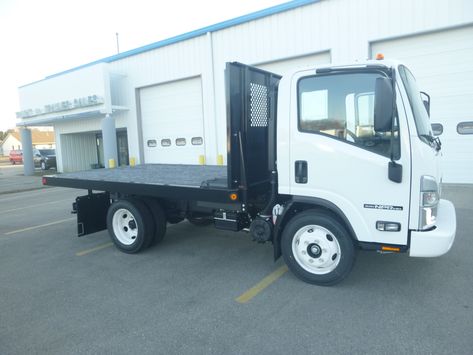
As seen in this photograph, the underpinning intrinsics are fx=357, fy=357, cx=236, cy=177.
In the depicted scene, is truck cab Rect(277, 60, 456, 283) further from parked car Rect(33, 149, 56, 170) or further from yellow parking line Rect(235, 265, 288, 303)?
parked car Rect(33, 149, 56, 170)

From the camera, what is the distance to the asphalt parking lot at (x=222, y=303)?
10.2 feet

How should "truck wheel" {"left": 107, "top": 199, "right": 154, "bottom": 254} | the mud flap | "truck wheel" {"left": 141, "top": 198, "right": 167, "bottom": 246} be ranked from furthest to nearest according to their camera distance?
the mud flap
"truck wheel" {"left": 141, "top": 198, "right": 167, "bottom": 246}
"truck wheel" {"left": 107, "top": 199, "right": 154, "bottom": 254}

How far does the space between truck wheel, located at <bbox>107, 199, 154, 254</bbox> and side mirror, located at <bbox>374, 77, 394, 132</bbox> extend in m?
3.64

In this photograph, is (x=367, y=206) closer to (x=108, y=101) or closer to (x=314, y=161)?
(x=314, y=161)

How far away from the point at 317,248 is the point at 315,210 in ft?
1.43

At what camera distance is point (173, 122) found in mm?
16281

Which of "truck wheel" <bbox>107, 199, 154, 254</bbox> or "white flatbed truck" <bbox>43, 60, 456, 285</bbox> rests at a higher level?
"white flatbed truck" <bbox>43, 60, 456, 285</bbox>

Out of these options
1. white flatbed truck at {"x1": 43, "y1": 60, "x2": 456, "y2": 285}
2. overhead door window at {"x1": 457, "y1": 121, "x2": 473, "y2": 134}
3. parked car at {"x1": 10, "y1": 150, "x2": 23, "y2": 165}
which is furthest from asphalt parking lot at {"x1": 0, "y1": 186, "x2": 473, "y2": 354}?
parked car at {"x1": 10, "y1": 150, "x2": 23, "y2": 165}

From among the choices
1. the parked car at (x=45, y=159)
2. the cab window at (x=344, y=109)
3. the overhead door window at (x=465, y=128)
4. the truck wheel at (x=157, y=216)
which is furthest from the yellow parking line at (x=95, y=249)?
the parked car at (x=45, y=159)

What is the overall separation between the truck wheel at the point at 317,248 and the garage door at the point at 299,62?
8.78m

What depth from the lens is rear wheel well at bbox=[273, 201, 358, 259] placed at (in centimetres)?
393

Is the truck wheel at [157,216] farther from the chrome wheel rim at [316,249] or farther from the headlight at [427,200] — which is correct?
the headlight at [427,200]

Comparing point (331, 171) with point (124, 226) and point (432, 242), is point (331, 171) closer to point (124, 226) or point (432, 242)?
point (432, 242)

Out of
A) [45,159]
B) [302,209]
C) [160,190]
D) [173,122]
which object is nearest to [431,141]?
[302,209]
